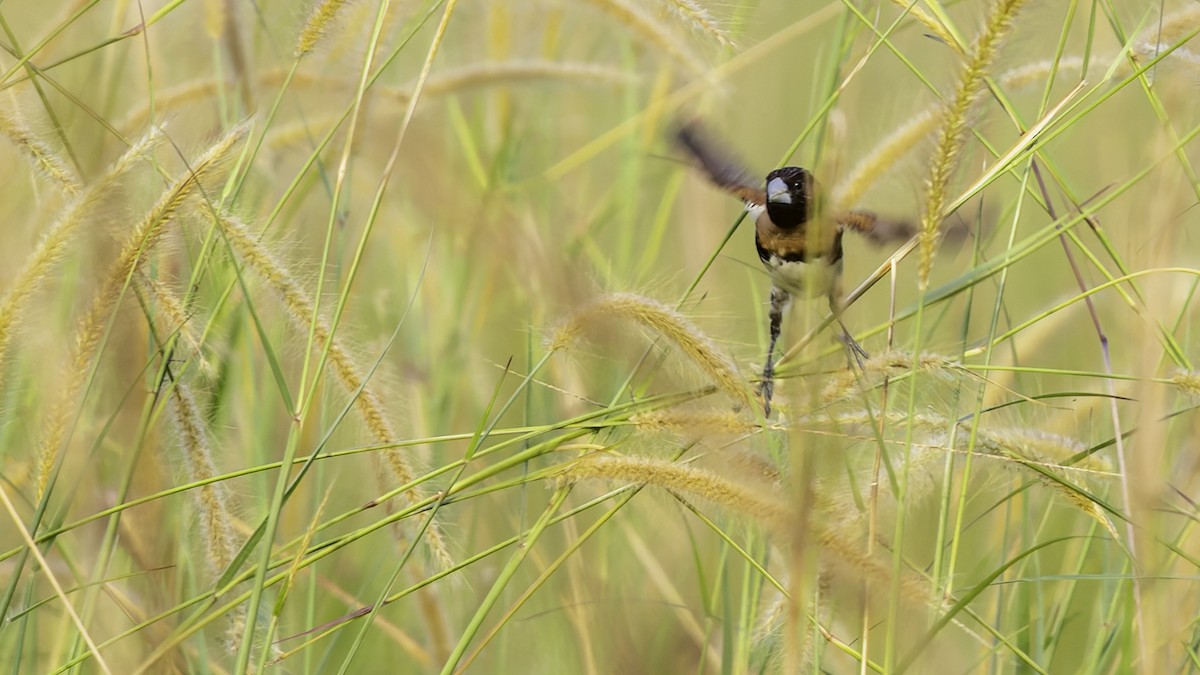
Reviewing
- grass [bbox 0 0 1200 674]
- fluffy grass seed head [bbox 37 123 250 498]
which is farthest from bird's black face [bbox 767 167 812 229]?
fluffy grass seed head [bbox 37 123 250 498]

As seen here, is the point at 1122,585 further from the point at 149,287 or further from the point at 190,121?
the point at 190,121

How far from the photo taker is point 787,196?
1.94m

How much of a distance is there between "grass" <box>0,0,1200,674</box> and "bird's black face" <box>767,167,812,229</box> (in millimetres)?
220

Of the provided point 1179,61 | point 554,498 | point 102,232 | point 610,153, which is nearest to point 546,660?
point 554,498

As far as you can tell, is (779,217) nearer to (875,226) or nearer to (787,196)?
(787,196)

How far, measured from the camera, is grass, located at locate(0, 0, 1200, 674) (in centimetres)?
106

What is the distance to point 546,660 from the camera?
1.77m

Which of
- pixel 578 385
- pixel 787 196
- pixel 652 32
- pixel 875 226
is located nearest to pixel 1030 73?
pixel 875 226

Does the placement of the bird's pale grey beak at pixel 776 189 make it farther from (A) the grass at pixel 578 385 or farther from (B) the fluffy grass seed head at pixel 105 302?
(B) the fluffy grass seed head at pixel 105 302

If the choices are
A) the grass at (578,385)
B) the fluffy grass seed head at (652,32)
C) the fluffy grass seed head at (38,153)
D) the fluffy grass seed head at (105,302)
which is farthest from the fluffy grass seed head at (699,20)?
the fluffy grass seed head at (38,153)

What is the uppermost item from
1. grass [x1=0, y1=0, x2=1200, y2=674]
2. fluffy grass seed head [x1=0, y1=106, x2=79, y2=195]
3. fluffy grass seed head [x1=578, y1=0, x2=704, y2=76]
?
fluffy grass seed head [x1=578, y1=0, x2=704, y2=76]

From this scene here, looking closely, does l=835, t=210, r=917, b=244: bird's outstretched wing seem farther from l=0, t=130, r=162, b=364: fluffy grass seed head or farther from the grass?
l=0, t=130, r=162, b=364: fluffy grass seed head

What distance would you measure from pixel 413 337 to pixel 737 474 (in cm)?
141

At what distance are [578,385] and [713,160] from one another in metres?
0.50
